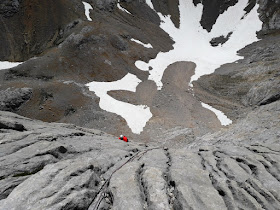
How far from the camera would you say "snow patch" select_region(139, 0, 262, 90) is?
52.8 metres

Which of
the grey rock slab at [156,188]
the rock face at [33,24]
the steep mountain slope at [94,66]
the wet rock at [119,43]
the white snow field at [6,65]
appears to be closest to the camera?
the grey rock slab at [156,188]

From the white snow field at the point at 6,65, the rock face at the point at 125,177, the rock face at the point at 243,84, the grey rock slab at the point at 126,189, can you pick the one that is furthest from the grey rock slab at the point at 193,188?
the white snow field at the point at 6,65

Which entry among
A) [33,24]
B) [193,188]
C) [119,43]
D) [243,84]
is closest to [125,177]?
[193,188]

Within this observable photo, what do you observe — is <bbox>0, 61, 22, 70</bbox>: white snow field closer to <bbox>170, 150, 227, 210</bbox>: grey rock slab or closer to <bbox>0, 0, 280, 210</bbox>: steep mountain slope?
<bbox>0, 0, 280, 210</bbox>: steep mountain slope

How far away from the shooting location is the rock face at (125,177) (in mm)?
8453

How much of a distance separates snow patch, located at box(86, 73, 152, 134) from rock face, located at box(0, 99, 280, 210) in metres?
16.4

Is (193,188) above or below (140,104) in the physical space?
above

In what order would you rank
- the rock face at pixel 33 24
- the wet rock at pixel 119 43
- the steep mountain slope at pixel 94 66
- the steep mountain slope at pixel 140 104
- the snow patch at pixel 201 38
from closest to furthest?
the steep mountain slope at pixel 140 104, the steep mountain slope at pixel 94 66, the wet rock at pixel 119 43, the rock face at pixel 33 24, the snow patch at pixel 201 38

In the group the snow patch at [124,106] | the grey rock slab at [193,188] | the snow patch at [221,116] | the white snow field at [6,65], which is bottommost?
the white snow field at [6,65]

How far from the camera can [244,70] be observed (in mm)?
44125

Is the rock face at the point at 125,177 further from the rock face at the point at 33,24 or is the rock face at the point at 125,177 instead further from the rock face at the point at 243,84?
the rock face at the point at 33,24

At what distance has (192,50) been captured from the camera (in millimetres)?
65750

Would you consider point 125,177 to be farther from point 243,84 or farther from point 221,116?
point 243,84

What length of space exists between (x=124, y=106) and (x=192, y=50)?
42268 millimetres
